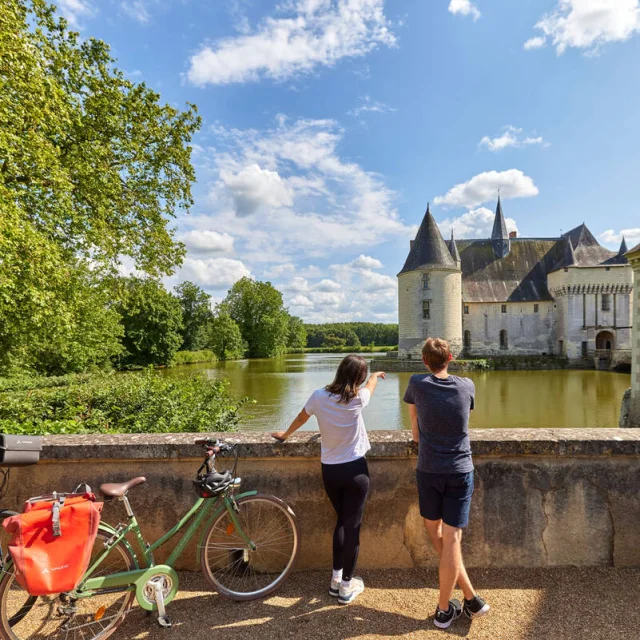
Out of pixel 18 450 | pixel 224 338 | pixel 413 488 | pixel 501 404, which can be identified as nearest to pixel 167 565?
pixel 18 450

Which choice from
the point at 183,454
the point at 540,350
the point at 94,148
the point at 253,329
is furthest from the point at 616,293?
the point at 183,454

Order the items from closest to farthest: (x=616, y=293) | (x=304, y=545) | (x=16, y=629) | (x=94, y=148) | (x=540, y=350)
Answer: (x=16, y=629), (x=304, y=545), (x=94, y=148), (x=616, y=293), (x=540, y=350)

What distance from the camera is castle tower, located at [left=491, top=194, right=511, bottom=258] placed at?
1845 inches

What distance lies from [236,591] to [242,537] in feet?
1.08

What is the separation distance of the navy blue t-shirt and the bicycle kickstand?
5.04 ft

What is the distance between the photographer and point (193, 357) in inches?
1892

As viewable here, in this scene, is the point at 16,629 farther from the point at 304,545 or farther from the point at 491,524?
the point at 491,524

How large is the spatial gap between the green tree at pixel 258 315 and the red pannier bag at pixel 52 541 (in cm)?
5492

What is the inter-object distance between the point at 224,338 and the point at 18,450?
49559 mm

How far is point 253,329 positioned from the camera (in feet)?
190

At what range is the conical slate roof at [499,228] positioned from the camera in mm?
48062

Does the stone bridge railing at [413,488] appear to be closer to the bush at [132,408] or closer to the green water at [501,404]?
the bush at [132,408]

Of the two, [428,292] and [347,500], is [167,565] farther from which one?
[428,292]

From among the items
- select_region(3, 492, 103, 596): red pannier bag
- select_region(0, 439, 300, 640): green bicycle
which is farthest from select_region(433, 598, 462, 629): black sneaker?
select_region(3, 492, 103, 596): red pannier bag
